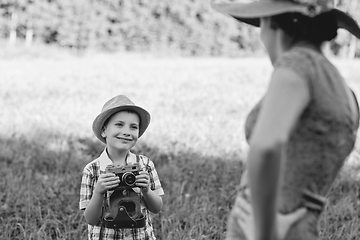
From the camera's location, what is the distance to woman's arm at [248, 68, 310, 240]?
→ 1.21m

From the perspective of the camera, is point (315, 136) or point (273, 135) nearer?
point (273, 135)

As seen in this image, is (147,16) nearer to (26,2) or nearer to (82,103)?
(26,2)

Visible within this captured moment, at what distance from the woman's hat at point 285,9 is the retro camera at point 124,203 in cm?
93

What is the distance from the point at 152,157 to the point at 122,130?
7.45ft

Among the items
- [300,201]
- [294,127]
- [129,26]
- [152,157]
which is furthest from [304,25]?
[129,26]

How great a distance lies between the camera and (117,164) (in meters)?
2.52

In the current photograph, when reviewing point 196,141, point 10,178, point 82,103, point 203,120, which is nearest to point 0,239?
point 10,178

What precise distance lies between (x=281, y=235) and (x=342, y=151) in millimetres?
289

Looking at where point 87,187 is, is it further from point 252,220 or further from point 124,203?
point 252,220

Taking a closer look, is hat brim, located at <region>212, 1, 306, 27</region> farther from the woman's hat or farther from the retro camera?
the retro camera

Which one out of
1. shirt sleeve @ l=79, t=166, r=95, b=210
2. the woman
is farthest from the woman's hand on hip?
shirt sleeve @ l=79, t=166, r=95, b=210

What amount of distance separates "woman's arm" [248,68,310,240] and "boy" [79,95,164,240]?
44.5 inches

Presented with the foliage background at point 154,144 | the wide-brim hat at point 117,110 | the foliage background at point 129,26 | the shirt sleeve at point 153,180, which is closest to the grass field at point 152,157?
the foliage background at point 154,144

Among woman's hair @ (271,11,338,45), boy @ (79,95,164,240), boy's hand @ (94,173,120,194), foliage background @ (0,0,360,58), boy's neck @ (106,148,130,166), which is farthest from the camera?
foliage background @ (0,0,360,58)
